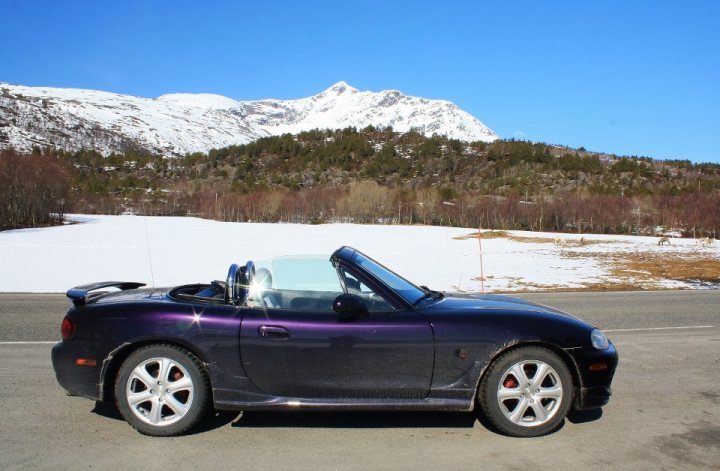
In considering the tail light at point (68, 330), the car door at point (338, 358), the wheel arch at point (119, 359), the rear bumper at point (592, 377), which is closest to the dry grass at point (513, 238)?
the rear bumper at point (592, 377)

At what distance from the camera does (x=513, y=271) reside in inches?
738

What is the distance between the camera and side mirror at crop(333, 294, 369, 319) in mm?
3959

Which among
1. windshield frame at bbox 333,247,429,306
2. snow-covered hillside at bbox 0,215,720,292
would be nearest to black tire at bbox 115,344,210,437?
windshield frame at bbox 333,247,429,306

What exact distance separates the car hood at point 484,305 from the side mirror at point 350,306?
0.56 meters

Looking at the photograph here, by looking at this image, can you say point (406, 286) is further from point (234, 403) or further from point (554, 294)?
point (554, 294)

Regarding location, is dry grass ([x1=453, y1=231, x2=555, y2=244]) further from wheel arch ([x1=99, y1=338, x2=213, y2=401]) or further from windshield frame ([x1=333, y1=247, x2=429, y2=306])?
wheel arch ([x1=99, y1=338, x2=213, y2=401])

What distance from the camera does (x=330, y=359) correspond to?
13.1ft

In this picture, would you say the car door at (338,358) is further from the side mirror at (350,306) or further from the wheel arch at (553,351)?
the wheel arch at (553,351)

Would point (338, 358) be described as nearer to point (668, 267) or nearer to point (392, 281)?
point (392, 281)

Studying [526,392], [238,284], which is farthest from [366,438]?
[238,284]

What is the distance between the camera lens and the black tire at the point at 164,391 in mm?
4055

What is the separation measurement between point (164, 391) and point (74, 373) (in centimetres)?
71

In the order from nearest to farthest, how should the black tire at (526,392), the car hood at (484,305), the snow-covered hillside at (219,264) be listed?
the black tire at (526,392)
the car hood at (484,305)
the snow-covered hillside at (219,264)

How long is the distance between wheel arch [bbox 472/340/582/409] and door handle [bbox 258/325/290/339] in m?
1.42
